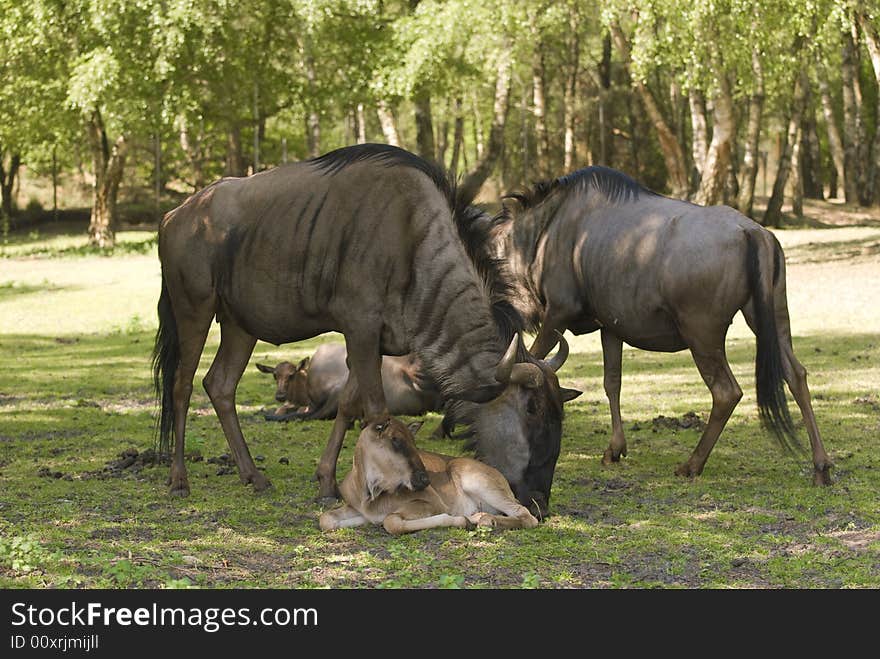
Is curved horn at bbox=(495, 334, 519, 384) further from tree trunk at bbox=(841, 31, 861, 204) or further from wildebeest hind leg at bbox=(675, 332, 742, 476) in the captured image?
tree trunk at bbox=(841, 31, 861, 204)

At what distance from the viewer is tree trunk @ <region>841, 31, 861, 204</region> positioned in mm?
40156

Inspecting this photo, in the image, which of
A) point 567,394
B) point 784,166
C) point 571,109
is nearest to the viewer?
point 567,394

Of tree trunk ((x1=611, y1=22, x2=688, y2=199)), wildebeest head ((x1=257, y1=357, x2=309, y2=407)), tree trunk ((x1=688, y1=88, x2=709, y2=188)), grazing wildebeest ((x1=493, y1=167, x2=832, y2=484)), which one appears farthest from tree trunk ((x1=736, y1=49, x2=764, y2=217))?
grazing wildebeest ((x1=493, y1=167, x2=832, y2=484))

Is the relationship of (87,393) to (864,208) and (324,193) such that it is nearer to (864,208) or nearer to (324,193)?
(324,193)

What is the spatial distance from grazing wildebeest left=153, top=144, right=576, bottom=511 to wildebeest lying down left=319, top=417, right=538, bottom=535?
242 millimetres

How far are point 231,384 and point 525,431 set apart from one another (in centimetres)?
245

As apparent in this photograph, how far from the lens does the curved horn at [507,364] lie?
6.93 metres

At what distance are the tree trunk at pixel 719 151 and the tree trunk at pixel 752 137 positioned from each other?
340 cm

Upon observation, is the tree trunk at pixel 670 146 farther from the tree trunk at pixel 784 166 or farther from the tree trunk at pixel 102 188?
the tree trunk at pixel 102 188

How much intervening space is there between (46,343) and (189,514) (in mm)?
10177

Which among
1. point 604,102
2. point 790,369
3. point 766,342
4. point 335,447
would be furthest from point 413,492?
point 604,102

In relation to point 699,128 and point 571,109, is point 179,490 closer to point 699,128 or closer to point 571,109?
point 699,128

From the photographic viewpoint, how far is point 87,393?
488 inches

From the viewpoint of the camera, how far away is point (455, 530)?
6.66 meters
